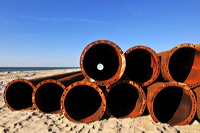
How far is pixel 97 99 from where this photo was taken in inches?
155

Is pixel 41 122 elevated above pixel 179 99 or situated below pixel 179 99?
below

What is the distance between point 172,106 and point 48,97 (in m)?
3.32

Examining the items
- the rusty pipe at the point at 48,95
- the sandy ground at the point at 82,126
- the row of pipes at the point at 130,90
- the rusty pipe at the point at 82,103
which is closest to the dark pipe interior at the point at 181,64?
the row of pipes at the point at 130,90

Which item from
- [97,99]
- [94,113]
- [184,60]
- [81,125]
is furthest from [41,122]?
[184,60]

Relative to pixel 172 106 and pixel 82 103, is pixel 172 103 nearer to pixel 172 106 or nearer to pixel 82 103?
pixel 172 106

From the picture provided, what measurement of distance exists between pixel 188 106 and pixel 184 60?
127 centimetres

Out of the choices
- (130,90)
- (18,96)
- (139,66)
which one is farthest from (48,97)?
(139,66)

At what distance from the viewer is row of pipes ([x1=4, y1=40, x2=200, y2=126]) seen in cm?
287

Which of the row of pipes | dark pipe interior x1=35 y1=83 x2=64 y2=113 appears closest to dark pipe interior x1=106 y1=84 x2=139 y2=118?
the row of pipes

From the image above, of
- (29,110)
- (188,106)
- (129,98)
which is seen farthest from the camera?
(129,98)

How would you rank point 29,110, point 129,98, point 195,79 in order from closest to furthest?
1. point 195,79
2. point 29,110
3. point 129,98

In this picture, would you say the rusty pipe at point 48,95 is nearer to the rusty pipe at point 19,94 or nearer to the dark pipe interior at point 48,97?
the dark pipe interior at point 48,97

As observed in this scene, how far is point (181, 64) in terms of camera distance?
3668 millimetres

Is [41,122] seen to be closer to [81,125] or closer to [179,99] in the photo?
[81,125]
